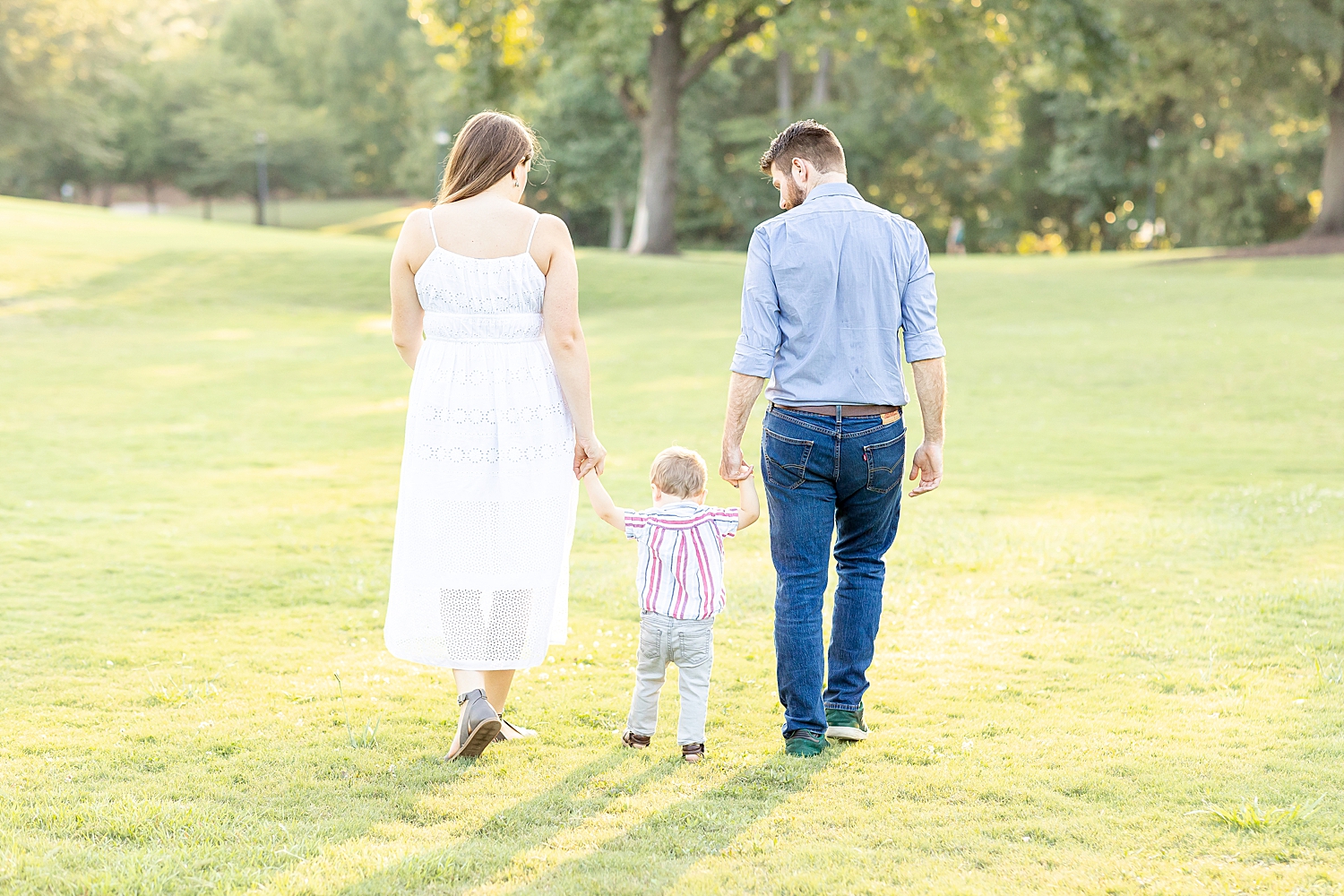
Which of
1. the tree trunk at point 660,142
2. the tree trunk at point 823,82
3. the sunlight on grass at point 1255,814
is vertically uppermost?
the tree trunk at point 823,82

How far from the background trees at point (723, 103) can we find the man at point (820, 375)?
105 centimetres

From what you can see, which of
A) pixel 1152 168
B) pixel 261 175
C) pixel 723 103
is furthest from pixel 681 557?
pixel 261 175

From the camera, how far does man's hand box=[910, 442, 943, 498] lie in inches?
171

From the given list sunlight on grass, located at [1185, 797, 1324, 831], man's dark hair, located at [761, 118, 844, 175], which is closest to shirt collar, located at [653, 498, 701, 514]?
man's dark hair, located at [761, 118, 844, 175]

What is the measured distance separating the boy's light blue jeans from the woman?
→ 1.21 ft

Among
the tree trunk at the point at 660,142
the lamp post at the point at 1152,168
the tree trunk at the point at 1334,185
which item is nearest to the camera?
the tree trunk at the point at 660,142

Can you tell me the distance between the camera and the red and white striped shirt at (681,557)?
13.9 feet

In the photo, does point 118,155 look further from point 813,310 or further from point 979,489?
point 813,310

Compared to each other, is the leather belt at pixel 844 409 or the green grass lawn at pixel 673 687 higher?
the leather belt at pixel 844 409

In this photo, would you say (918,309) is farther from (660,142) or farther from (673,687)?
(660,142)

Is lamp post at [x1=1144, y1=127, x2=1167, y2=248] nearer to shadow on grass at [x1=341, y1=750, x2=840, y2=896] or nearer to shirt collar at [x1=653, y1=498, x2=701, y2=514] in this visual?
shirt collar at [x1=653, y1=498, x2=701, y2=514]

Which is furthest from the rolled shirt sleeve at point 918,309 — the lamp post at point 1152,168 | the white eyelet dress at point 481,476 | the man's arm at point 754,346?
the lamp post at point 1152,168

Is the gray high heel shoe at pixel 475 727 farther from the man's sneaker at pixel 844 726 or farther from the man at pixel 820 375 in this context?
the man's sneaker at pixel 844 726

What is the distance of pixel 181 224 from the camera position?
4028 centimetres
